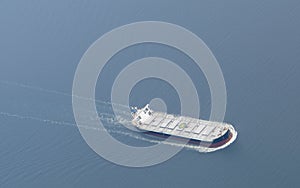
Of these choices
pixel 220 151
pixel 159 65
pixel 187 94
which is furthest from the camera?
pixel 159 65

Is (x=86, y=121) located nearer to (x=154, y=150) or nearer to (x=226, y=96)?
(x=154, y=150)

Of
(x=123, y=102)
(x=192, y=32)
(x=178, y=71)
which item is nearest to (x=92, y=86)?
(x=123, y=102)

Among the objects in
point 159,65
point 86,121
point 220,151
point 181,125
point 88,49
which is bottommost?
point 220,151

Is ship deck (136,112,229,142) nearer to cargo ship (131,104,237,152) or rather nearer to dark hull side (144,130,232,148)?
cargo ship (131,104,237,152)

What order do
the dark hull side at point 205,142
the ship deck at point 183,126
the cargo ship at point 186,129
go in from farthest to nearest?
the ship deck at point 183,126 → the cargo ship at point 186,129 → the dark hull side at point 205,142

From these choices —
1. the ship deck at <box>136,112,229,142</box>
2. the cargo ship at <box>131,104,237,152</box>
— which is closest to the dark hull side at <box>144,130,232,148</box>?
the cargo ship at <box>131,104,237,152</box>

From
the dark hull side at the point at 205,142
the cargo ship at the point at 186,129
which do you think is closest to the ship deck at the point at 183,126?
the cargo ship at the point at 186,129

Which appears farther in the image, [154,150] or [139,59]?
[139,59]

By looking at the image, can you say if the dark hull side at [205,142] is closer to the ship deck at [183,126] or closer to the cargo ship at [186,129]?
the cargo ship at [186,129]
